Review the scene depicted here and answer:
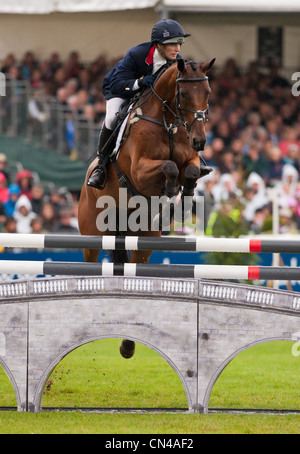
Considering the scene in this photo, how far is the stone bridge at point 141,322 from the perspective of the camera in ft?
15.3

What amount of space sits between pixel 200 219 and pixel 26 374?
17.5 feet

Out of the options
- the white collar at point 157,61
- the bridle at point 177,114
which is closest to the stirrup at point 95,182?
the bridle at point 177,114

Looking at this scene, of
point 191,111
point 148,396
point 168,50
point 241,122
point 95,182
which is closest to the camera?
point 191,111

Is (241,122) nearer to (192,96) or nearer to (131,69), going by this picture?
(131,69)

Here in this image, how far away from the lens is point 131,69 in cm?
568

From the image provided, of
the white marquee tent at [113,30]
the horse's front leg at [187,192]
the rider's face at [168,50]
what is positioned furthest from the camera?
the white marquee tent at [113,30]

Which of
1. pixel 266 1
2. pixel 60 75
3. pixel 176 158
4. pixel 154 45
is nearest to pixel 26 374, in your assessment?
pixel 176 158

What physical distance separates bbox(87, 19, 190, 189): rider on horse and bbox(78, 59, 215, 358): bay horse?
12cm

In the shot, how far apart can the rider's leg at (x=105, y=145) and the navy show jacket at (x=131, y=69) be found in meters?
0.14

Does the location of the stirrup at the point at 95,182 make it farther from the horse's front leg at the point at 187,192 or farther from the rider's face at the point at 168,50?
the rider's face at the point at 168,50

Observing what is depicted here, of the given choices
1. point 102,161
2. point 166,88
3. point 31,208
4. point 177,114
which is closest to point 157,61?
point 166,88

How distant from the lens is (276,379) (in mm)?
5914

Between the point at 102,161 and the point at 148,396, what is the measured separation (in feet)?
6.05

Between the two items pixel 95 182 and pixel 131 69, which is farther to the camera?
pixel 95 182
